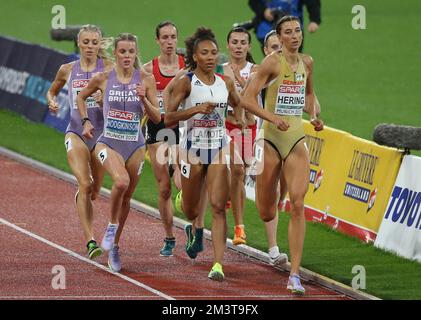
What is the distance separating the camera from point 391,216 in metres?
16.1

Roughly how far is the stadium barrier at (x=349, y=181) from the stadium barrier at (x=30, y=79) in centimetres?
723

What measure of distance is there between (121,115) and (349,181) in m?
3.61

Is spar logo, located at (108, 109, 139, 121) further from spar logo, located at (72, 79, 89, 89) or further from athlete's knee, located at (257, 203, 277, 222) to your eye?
athlete's knee, located at (257, 203, 277, 222)

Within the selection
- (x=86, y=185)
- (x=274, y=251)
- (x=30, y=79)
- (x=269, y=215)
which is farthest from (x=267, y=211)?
(x=30, y=79)

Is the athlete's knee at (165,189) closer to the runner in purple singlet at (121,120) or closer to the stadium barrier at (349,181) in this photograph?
the runner in purple singlet at (121,120)

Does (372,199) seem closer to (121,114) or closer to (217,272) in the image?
(217,272)

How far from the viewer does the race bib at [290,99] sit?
14.3 meters

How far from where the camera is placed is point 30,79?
1014 inches

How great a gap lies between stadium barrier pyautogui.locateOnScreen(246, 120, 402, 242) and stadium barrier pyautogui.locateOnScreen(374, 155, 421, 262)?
167mm

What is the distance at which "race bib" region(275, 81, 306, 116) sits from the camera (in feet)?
47.0

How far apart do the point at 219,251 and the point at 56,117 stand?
10837 millimetres

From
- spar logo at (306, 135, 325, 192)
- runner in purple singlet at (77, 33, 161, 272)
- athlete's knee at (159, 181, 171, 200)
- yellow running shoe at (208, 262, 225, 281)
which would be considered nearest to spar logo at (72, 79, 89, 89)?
runner in purple singlet at (77, 33, 161, 272)

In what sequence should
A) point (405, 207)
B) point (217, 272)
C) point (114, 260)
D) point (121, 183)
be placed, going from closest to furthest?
point (217, 272), point (121, 183), point (114, 260), point (405, 207)

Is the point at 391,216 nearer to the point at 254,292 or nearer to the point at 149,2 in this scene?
the point at 254,292
